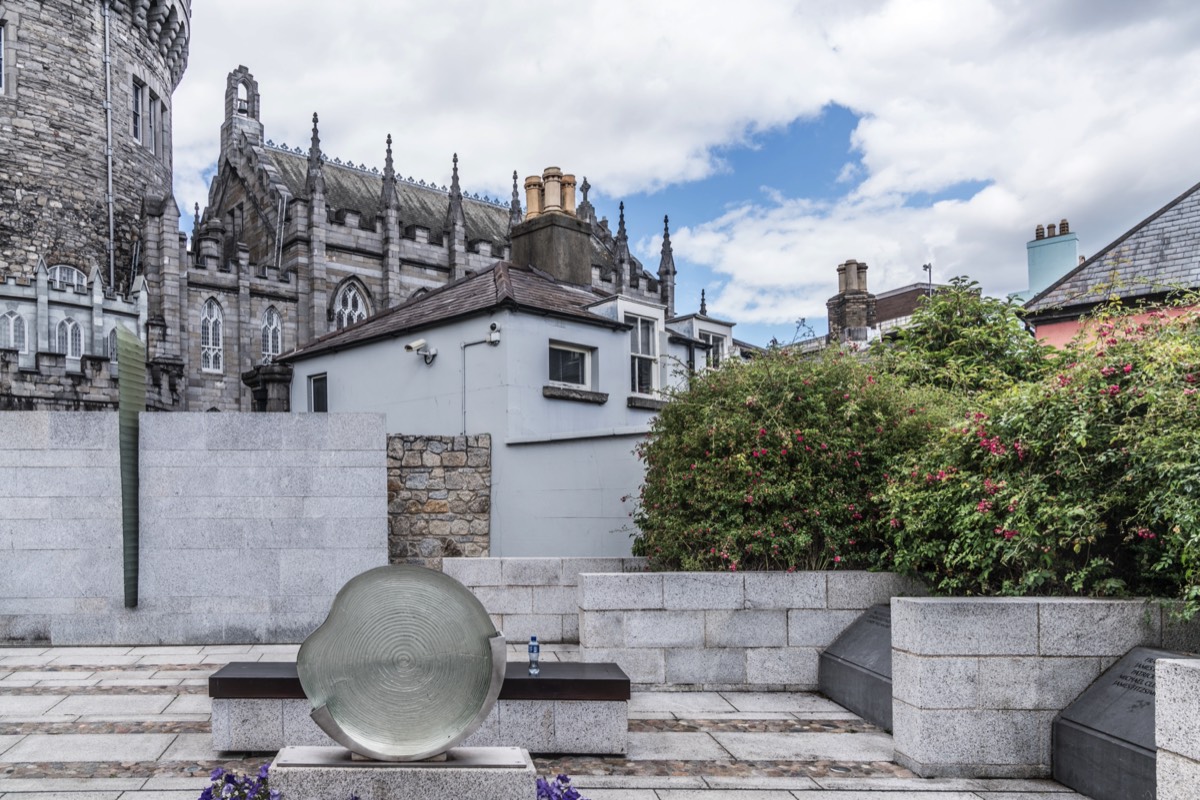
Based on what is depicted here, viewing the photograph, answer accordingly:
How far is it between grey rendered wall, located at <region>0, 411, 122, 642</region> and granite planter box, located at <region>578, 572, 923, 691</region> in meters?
6.54

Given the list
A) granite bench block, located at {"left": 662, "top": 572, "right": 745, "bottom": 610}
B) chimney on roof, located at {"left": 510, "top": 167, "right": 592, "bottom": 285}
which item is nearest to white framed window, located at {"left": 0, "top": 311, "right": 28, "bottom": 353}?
chimney on roof, located at {"left": 510, "top": 167, "right": 592, "bottom": 285}

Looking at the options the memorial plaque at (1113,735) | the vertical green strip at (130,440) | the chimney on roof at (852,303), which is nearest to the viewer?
the memorial plaque at (1113,735)

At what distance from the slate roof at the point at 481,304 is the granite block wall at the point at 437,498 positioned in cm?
309

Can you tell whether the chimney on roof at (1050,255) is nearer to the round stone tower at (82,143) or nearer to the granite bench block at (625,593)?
the granite bench block at (625,593)

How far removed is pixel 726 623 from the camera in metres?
8.53

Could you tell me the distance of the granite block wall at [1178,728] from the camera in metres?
4.30

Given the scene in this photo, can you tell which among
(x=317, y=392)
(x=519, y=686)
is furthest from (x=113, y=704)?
(x=317, y=392)

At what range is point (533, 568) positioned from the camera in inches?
427

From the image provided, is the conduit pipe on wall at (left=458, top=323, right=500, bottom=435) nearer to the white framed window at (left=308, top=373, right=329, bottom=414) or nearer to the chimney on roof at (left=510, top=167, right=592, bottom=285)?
the chimney on roof at (left=510, top=167, right=592, bottom=285)

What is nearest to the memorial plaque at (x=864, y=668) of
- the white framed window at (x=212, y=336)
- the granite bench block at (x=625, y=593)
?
the granite bench block at (x=625, y=593)

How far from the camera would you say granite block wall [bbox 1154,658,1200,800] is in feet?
14.1

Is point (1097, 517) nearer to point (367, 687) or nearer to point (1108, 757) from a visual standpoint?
point (1108, 757)

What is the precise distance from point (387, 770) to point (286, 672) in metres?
2.69

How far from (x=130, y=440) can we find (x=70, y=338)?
60.4 ft
